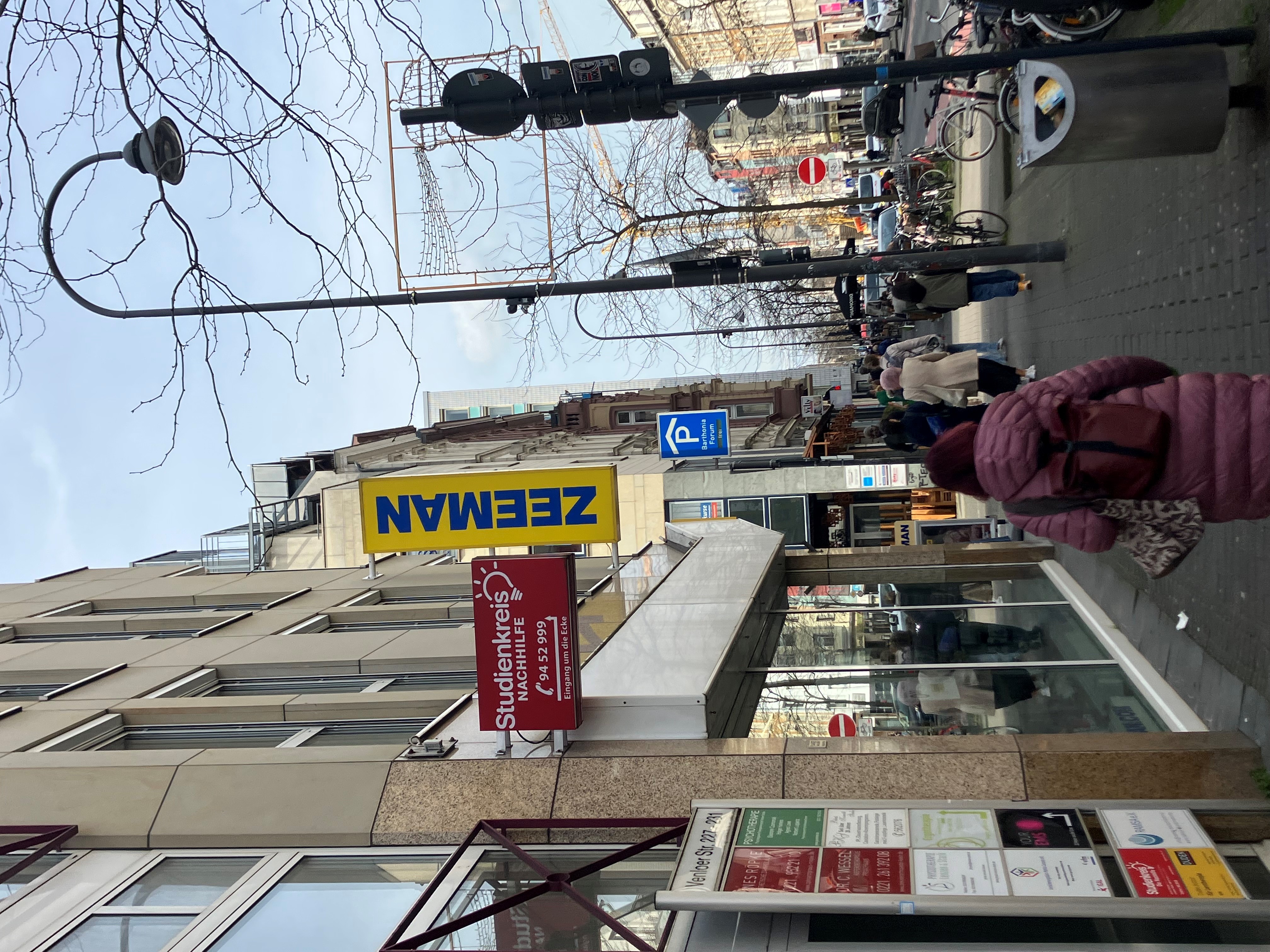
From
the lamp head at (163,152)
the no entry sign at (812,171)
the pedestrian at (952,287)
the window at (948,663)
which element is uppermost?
the no entry sign at (812,171)

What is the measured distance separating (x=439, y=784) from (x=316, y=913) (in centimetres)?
118

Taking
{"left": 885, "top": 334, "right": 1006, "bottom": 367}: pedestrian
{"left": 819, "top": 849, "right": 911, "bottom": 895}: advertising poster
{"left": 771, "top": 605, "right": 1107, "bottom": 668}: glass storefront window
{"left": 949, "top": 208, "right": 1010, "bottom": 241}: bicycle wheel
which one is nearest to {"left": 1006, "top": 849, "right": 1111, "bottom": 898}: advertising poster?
{"left": 819, "top": 849, "right": 911, "bottom": 895}: advertising poster

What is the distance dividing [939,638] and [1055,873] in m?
5.21

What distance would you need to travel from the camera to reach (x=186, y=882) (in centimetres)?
650

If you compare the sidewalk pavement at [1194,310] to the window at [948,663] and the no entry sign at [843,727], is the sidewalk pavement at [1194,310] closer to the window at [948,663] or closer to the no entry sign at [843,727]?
the window at [948,663]

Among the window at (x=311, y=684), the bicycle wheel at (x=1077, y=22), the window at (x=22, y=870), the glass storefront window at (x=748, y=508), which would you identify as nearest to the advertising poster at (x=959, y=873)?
the window at (x=22, y=870)

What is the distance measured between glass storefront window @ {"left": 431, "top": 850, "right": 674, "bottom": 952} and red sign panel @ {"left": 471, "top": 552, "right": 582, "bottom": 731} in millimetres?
963

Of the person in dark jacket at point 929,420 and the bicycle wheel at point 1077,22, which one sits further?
the bicycle wheel at point 1077,22

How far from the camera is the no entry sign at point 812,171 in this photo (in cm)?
2169

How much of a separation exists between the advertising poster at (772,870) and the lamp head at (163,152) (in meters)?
4.34

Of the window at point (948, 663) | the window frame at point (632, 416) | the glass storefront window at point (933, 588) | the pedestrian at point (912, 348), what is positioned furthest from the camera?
the window frame at point (632, 416)

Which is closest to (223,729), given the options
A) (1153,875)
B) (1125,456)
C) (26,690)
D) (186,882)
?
(186,882)

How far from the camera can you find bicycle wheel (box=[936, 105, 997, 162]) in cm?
1450

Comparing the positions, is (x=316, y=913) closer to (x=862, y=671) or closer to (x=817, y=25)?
(x=862, y=671)
